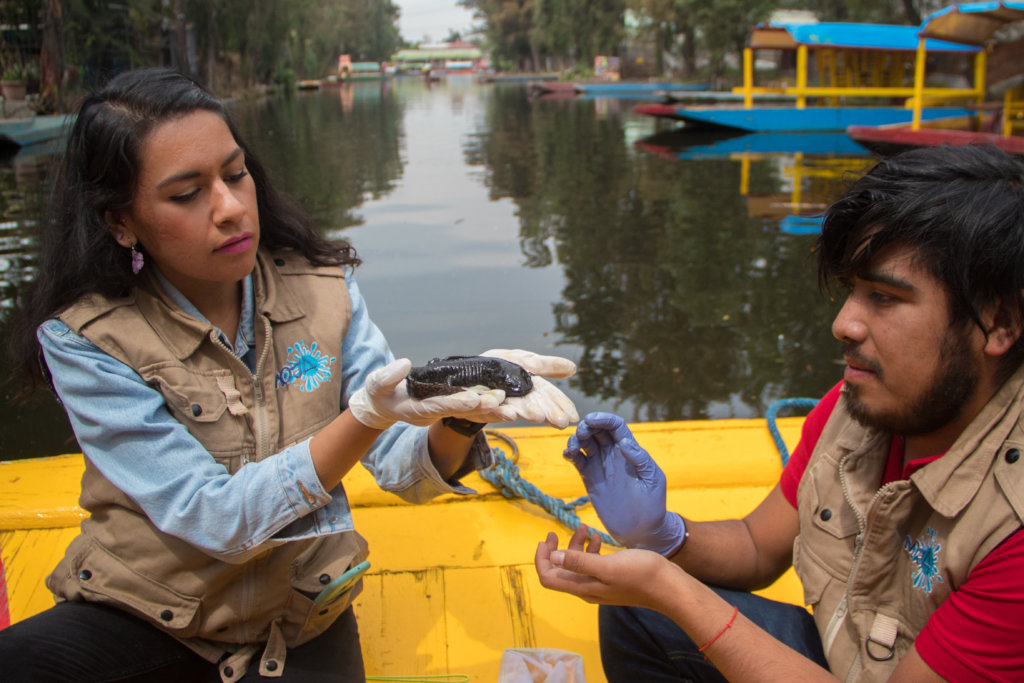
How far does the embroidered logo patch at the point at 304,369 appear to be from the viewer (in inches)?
65.4

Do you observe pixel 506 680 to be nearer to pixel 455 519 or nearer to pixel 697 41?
pixel 455 519

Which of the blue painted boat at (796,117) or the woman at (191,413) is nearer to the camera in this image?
the woman at (191,413)

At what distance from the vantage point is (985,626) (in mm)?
1156

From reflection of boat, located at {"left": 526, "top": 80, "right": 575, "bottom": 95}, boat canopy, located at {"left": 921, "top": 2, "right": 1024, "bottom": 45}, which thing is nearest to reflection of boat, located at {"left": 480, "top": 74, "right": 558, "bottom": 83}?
reflection of boat, located at {"left": 526, "top": 80, "right": 575, "bottom": 95}

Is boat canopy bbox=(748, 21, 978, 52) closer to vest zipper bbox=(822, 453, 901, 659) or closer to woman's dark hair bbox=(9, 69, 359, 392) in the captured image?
vest zipper bbox=(822, 453, 901, 659)

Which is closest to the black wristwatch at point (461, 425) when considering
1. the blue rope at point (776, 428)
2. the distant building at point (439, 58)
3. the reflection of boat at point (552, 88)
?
the blue rope at point (776, 428)

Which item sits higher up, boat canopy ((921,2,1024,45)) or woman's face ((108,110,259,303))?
boat canopy ((921,2,1024,45))

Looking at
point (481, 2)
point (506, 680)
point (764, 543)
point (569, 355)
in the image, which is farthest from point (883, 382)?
point (481, 2)

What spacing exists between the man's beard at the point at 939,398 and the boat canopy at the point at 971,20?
1054 cm

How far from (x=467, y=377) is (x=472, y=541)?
933 mm

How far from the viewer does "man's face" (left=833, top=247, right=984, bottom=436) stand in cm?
128

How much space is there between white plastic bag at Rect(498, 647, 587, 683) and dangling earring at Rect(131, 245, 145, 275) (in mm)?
1162

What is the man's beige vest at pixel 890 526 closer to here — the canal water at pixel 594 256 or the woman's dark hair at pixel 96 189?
the canal water at pixel 594 256

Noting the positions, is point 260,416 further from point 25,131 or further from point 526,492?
point 25,131
